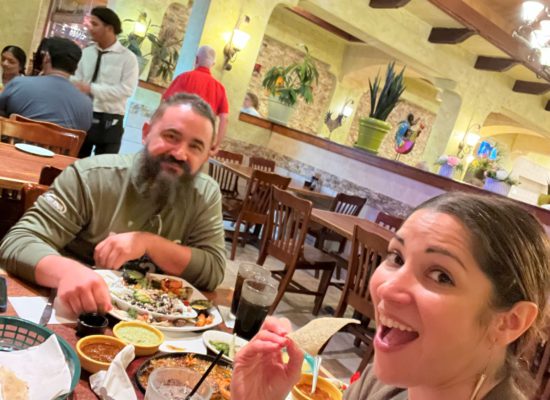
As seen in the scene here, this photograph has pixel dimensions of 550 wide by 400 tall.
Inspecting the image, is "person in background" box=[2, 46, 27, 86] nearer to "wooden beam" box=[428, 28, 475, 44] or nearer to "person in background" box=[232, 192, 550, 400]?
"person in background" box=[232, 192, 550, 400]

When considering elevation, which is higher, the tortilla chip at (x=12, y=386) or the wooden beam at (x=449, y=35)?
the wooden beam at (x=449, y=35)

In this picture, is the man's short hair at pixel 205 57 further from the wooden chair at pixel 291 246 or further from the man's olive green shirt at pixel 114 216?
the man's olive green shirt at pixel 114 216

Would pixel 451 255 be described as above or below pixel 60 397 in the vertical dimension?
above

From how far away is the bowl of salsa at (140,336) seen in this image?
1061 millimetres

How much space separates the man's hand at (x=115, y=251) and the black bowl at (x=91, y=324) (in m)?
0.30

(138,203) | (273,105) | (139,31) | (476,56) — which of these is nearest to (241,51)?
(273,105)

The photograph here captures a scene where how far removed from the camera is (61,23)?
10.5m

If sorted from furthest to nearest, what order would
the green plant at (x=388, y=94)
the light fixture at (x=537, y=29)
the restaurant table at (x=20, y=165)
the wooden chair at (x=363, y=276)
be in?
the green plant at (x=388, y=94) < the light fixture at (x=537, y=29) < the wooden chair at (x=363, y=276) < the restaurant table at (x=20, y=165)

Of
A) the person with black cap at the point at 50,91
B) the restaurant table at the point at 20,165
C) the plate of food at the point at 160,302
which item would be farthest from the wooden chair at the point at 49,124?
the plate of food at the point at 160,302

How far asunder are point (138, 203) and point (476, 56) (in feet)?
28.1

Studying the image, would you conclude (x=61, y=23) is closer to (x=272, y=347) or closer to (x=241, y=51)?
(x=241, y=51)

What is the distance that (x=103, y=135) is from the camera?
13.1ft

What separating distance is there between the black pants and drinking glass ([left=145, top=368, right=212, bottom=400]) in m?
3.40

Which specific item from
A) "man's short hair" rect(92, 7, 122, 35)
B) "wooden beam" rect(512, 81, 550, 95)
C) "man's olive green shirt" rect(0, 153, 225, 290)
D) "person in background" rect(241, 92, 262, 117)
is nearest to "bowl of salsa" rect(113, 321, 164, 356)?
"man's olive green shirt" rect(0, 153, 225, 290)
